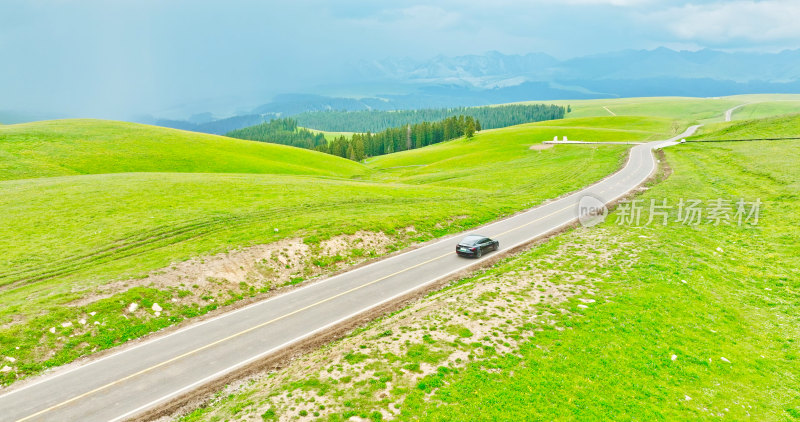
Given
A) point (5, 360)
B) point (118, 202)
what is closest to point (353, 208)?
point (118, 202)

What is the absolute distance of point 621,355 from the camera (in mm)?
16812

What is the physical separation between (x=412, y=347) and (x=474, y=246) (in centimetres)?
1495

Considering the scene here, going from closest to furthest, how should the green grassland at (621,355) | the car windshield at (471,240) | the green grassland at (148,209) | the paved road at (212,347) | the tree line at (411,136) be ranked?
the green grassland at (621,355) → the paved road at (212,347) → the green grassland at (148,209) → the car windshield at (471,240) → the tree line at (411,136)

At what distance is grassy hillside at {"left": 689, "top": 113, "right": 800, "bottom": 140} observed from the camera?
7300cm

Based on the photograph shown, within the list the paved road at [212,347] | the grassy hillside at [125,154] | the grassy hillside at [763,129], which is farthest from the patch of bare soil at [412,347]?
the grassy hillside at [763,129]

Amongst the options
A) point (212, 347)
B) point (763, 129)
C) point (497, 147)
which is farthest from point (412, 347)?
point (763, 129)

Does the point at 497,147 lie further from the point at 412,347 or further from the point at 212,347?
the point at 212,347

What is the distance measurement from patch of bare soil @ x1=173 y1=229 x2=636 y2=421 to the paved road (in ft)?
7.85

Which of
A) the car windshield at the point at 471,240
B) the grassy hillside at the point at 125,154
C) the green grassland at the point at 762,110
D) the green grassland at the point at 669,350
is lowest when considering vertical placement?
the green grassland at the point at 669,350

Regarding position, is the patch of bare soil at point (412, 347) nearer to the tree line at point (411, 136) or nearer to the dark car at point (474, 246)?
the dark car at point (474, 246)

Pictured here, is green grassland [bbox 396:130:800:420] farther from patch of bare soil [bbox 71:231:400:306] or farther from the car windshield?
patch of bare soil [bbox 71:231:400:306]

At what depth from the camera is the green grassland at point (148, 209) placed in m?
21.9

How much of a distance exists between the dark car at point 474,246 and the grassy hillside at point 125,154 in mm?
49339

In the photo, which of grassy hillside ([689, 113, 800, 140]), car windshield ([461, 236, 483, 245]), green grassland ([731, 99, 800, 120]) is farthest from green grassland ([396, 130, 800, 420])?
green grassland ([731, 99, 800, 120])
